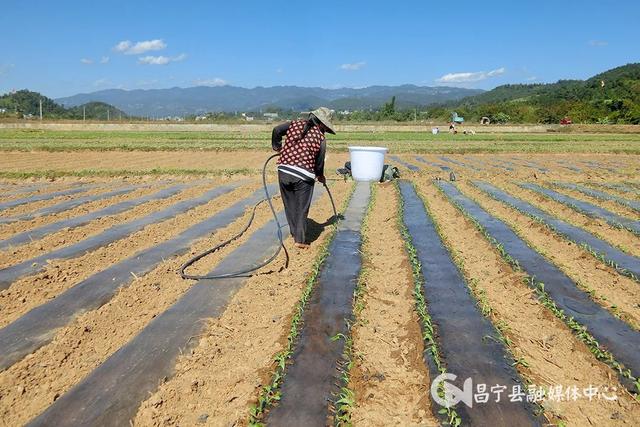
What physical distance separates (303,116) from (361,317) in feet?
10.7

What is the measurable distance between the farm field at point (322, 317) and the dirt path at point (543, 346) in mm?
16

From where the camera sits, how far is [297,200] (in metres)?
6.18

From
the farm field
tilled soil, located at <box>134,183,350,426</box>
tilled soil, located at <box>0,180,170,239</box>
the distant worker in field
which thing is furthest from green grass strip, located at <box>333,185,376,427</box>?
tilled soil, located at <box>0,180,170,239</box>

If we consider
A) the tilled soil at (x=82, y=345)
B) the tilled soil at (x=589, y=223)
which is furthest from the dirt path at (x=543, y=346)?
the tilled soil at (x=82, y=345)

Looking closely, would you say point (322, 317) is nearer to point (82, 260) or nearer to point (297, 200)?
point (297, 200)

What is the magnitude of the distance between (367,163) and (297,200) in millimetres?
6570

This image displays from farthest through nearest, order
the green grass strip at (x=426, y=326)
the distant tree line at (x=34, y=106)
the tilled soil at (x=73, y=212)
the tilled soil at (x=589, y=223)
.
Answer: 1. the distant tree line at (x=34, y=106)
2. the tilled soil at (x=73, y=212)
3. the tilled soil at (x=589, y=223)
4. the green grass strip at (x=426, y=326)

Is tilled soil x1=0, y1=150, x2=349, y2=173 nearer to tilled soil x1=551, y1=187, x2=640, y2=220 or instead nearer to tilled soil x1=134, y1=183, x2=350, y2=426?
tilled soil x1=551, y1=187, x2=640, y2=220

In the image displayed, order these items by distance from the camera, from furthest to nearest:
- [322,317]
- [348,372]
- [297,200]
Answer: [297,200]
[322,317]
[348,372]

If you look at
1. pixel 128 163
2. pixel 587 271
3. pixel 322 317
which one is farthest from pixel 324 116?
pixel 128 163

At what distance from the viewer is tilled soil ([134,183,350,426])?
2734 millimetres

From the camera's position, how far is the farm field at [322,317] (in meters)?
2.82

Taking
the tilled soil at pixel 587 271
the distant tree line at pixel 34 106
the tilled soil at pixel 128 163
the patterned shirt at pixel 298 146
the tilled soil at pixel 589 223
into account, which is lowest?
the tilled soil at pixel 587 271

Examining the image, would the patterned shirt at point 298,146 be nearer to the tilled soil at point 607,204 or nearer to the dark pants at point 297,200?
the dark pants at point 297,200
